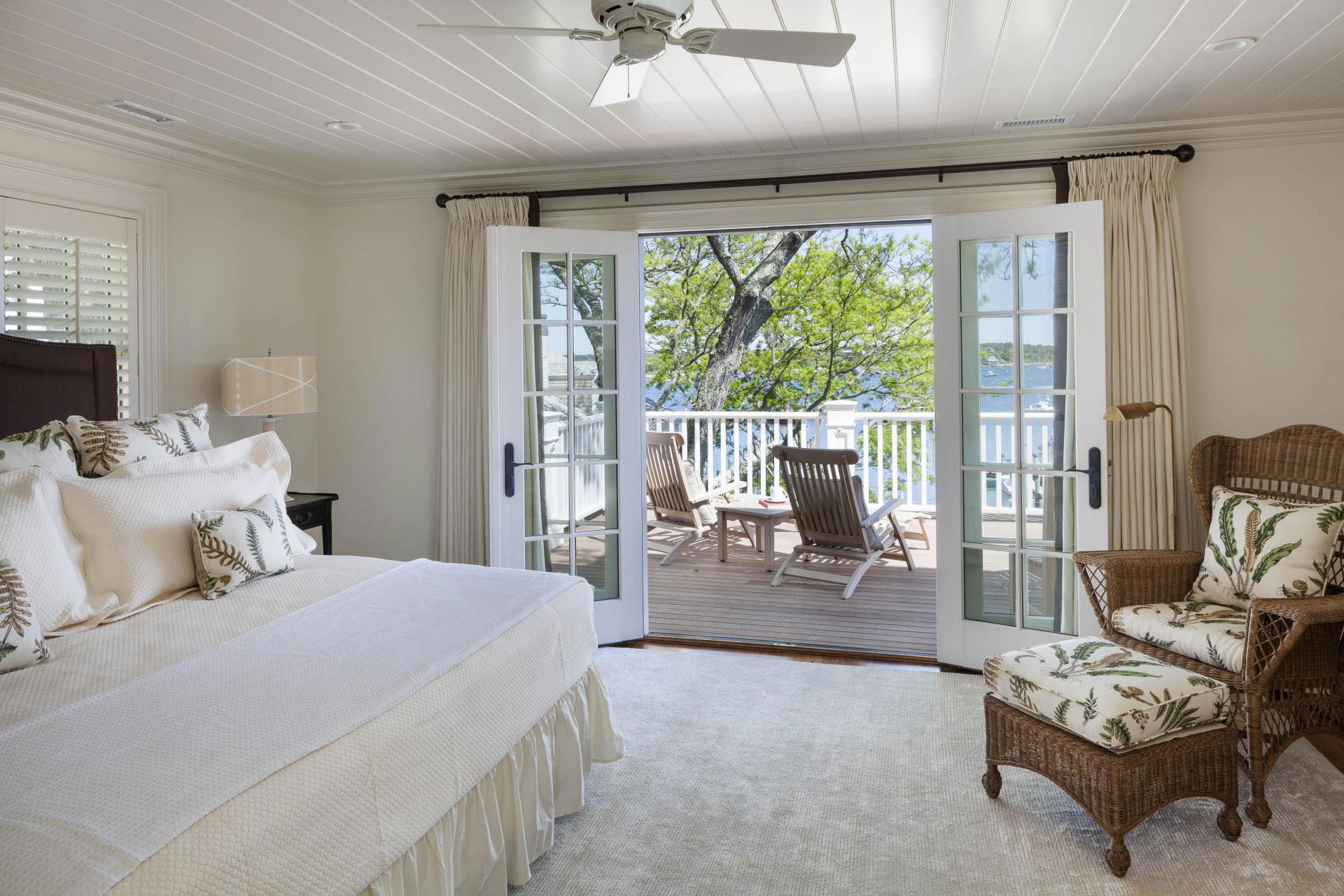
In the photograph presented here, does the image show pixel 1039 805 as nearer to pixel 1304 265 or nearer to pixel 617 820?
pixel 617 820

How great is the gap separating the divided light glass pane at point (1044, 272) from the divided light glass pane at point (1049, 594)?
114 centimetres

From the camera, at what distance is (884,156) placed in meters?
4.09

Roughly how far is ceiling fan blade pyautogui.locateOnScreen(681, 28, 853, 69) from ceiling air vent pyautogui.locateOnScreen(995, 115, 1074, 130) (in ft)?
5.84

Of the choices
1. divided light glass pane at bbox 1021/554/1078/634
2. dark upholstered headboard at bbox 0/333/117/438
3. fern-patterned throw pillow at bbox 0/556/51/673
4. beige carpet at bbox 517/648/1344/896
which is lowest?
beige carpet at bbox 517/648/1344/896

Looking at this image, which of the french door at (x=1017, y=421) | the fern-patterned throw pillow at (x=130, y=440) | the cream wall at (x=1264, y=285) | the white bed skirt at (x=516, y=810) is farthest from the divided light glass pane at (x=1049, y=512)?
the fern-patterned throw pillow at (x=130, y=440)

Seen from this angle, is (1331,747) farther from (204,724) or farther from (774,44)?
(204,724)

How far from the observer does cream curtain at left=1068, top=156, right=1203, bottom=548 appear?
12.2 ft

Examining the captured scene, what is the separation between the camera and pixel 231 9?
2467mm

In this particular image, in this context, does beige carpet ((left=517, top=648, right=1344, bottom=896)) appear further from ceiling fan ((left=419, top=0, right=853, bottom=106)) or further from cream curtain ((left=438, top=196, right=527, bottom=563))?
ceiling fan ((left=419, top=0, right=853, bottom=106))

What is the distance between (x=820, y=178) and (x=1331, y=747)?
3029mm

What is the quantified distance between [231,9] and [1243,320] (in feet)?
13.4

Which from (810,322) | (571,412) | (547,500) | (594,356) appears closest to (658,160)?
(594,356)

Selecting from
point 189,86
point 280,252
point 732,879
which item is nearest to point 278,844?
point 732,879

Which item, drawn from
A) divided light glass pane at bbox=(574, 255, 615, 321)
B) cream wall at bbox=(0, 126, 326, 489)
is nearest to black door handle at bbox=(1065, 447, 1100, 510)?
divided light glass pane at bbox=(574, 255, 615, 321)
